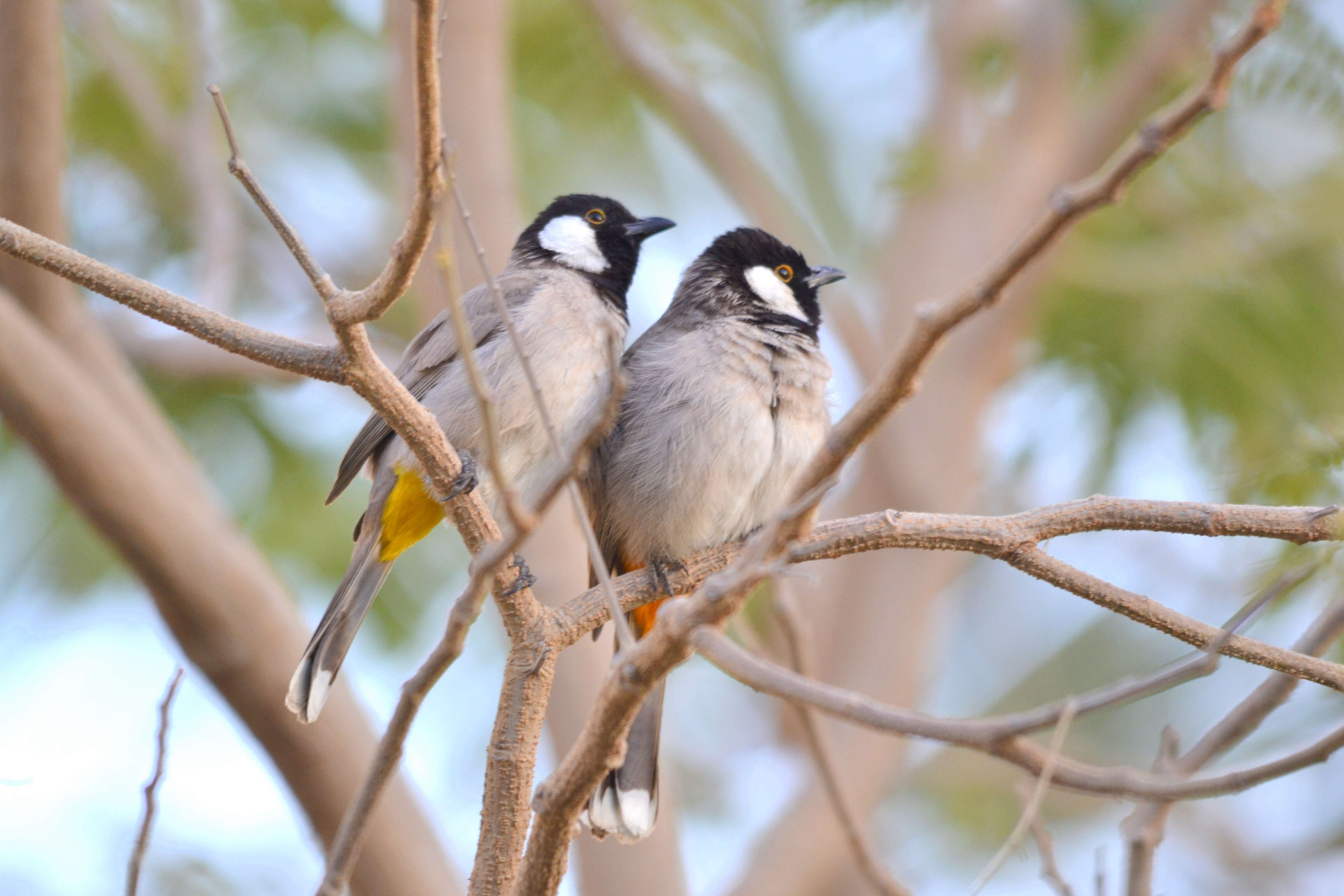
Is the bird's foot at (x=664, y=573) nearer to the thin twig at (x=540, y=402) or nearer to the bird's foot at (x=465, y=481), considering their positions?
the bird's foot at (x=465, y=481)

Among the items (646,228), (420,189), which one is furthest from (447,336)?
(420,189)

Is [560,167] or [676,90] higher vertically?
[560,167]

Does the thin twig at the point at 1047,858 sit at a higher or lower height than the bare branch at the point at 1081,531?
lower

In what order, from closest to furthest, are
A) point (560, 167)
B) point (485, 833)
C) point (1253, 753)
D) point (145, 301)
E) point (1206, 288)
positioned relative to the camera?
point (145, 301), point (485, 833), point (1253, 753), point (1206, 288), point (560, 167)

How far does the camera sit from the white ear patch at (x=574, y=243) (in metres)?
4.01

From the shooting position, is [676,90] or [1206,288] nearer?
[1206,288]

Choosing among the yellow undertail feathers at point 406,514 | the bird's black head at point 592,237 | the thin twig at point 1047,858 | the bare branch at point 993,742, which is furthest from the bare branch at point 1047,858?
the bird's black head at point 592,237

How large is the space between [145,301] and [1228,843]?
755 centimetres

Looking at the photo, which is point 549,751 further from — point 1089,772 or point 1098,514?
point 1089,772

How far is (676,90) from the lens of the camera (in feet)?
19.4

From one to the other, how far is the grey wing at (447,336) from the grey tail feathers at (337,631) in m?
0.22

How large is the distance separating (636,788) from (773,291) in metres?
1.54

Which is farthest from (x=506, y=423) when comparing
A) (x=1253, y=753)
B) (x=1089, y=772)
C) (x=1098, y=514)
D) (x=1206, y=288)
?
(x=1206, y=288)

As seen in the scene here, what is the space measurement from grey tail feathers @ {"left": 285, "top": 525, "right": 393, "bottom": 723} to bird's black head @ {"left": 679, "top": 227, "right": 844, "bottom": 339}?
47.3 inches
